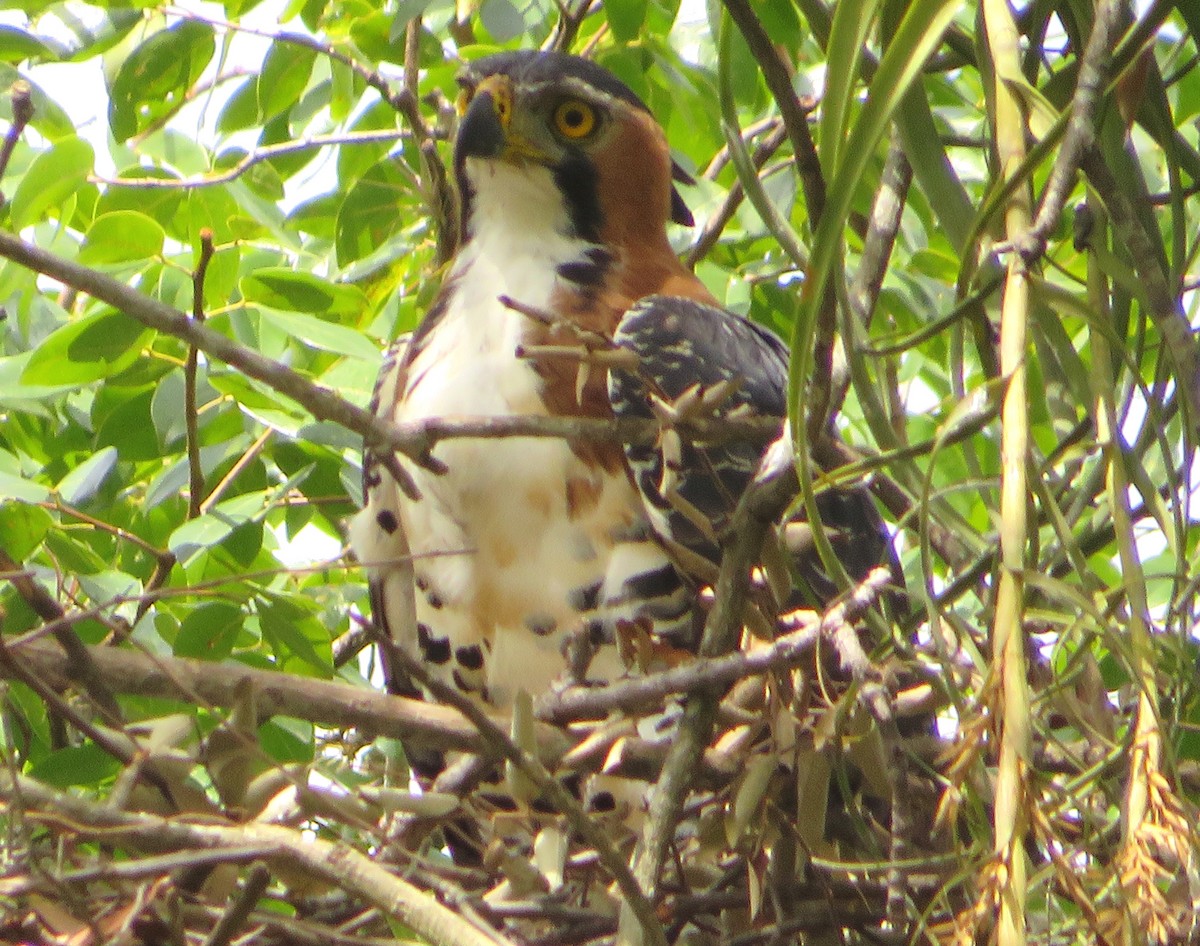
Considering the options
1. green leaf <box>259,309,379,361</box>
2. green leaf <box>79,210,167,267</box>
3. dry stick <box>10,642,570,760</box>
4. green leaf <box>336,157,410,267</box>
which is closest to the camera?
dry stick <box>10,642,570,760</box>

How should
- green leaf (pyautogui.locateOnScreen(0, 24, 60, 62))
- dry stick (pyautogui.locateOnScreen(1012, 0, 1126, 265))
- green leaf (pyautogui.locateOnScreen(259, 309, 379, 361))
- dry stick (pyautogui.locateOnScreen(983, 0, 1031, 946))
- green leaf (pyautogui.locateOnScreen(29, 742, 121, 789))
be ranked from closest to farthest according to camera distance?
1. dry stick (pyautogui.locateOnScreen(983, 0, 1031, 946))
2. dry stick (pyautogui.locateOnScreen(1012, 0, 1126, 265))
3. green leaf (pyautogui.locateOnScreen(29, 742, 121, 789))
4. green leaf (pyautogui.locateOnScreen(259, 309, 379, 361))
5. green leaf (pyautogui.locateOnScreen(0, 24, 60, 62))

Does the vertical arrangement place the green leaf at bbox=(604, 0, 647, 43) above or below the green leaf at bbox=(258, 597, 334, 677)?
above

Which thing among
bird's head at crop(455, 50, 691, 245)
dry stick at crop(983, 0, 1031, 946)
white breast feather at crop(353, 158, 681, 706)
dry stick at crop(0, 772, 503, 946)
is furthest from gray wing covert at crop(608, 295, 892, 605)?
dry stick at crop(983, 0, 1031, 946)

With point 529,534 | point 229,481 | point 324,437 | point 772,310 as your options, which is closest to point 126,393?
point 229,481

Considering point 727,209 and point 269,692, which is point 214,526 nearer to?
point 269,692

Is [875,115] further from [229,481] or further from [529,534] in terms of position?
[229,481]

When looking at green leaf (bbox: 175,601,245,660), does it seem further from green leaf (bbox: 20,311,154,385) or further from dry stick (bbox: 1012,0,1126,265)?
dry stick (bbox: 1012,0,1126,265)

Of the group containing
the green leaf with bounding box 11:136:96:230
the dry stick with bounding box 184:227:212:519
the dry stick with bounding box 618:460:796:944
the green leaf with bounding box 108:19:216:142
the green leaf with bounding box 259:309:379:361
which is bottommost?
the dry stick with bounding box 184:227:212:519

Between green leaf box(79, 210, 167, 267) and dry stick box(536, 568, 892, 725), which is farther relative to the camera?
green leaf box(79, 210, 167, 267)

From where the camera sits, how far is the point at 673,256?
10.3 ft

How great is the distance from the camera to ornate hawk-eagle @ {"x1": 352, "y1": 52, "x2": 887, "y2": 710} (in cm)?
261

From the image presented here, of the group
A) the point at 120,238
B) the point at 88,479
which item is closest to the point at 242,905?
the point at 88,479

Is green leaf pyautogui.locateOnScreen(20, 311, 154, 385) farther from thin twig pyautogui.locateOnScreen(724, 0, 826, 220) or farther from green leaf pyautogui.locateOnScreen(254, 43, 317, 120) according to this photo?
thin twig pyautogui.locateOnScreen(724, 0, 826, 220)

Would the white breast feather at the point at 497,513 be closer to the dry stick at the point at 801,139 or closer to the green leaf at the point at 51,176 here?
the green leaf at the point at 51,176
